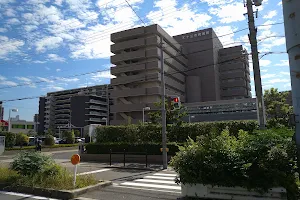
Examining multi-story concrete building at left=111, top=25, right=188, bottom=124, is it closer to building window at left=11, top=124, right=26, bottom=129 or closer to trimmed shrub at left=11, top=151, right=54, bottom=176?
building window at left=11, top=124, right=26, bottom=129

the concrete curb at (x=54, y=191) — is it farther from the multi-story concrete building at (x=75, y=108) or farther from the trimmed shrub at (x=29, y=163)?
the multi-story concrete building at (x=75, y=108)

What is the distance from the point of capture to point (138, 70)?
228 feet

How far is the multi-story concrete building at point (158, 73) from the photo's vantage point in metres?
67.8

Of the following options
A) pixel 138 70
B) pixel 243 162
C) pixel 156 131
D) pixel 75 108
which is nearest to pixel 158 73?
pixel 138 70

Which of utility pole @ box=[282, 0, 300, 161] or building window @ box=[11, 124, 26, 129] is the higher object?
building window @ box=[11, 124, 26, 129]

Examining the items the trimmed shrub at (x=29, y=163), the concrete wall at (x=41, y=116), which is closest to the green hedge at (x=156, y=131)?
the trimmed shrub at (x=29, y=163)

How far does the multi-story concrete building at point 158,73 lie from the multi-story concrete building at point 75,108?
40.6m

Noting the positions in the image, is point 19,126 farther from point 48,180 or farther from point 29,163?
point 48,180

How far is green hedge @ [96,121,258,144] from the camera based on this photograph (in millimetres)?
19453

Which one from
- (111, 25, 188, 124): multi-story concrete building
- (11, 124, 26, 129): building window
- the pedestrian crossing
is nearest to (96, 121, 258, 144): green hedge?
the pedestrian crossing

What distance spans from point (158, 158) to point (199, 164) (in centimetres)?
1274

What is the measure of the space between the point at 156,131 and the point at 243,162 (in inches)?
622

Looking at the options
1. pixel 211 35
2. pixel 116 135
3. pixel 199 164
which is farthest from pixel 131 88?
pixel 199 164

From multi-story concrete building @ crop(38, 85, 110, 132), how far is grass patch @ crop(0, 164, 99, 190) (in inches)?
3872
